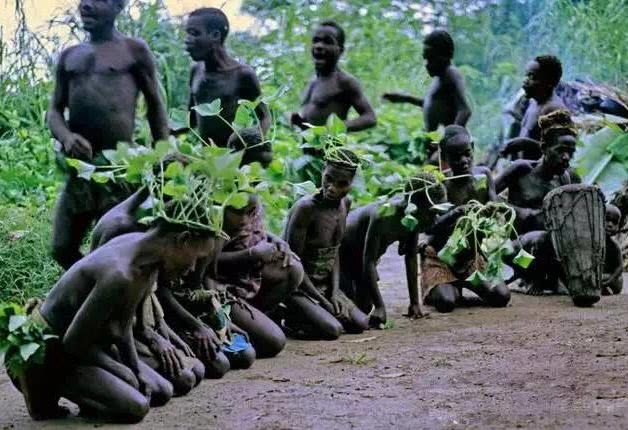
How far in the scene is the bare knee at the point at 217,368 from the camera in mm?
4781

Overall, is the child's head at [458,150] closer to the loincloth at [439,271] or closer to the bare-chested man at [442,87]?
the loincloth at [439,271]

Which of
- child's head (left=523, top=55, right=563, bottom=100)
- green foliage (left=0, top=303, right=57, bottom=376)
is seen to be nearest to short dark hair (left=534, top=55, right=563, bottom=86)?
child's head (left=523, top=55, right=563, bottom=100)

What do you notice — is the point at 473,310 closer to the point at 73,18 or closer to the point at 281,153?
the point at 281,153

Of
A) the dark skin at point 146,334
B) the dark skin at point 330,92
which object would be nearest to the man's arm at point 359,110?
the dark skin at point 330,92

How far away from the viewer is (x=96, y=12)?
5414 mm

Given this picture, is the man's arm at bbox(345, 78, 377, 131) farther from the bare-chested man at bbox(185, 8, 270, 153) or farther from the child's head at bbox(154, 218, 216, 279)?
the child's head at bbox(154, 218, 216, 279)

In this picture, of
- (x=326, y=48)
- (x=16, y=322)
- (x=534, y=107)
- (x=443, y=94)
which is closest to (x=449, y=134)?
(x=326, y=48)

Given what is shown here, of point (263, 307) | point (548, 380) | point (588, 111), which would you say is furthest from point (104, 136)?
point (588, 111)

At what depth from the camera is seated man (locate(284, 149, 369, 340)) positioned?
5734 mm

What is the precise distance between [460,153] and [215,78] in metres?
1.43

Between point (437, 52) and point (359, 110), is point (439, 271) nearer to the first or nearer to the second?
point (359, 110)

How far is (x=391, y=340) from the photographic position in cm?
572

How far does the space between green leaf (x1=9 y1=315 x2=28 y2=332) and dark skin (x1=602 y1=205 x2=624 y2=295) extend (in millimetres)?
4374

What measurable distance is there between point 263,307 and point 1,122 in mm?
4573
